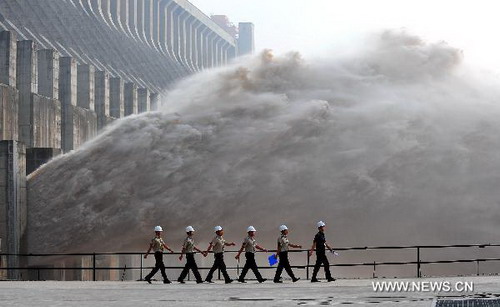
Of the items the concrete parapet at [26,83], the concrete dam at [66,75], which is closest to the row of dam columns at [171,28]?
the concrete dam at [66,75]

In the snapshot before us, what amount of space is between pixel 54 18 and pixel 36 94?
3028 cm

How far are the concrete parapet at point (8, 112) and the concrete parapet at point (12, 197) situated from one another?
909 centimetres

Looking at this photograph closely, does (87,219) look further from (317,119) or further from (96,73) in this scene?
(96,73)

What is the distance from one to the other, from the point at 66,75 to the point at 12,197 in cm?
2307

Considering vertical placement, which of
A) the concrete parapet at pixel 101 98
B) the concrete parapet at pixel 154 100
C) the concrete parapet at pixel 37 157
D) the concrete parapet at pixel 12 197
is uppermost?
the concrete parapet at pixel 154 100

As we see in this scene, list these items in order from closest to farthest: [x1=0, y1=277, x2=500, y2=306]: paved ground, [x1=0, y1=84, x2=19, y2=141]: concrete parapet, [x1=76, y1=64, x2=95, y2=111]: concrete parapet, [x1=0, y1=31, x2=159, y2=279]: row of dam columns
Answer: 1. [x1=0, y1=277, x2=500, y2=306]: paved ground
2. [x1=0, y1=31, x2=159, y2=279]: row of dam columns
3. [x1=0, y1=84, x2=19, y2=141]: concrete parapet
4. [x1=76, y1=64, x2=95, y2=111]: concrete parapet

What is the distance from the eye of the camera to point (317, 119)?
158 ft

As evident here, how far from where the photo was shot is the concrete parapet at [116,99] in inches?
3029

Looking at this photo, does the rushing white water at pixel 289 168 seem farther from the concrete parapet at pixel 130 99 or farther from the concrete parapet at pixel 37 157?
the concrete parapet at pixel 130 99

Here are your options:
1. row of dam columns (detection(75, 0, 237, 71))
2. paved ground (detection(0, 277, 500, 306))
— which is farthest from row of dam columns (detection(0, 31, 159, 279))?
row of dam columns (detection(75, 0, 237, 71))

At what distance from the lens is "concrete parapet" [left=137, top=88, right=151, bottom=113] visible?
85.4 metres

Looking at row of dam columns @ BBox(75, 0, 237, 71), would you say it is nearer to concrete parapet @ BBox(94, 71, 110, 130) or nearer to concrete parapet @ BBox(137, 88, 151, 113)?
concrete parapet @ BBox(137, 88, 151, 113)

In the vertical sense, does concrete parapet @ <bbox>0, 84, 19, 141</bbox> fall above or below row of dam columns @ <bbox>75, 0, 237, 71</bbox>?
below

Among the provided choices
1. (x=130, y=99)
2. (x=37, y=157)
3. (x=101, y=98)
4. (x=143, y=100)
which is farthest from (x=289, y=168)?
→ (x=143, y=100)
